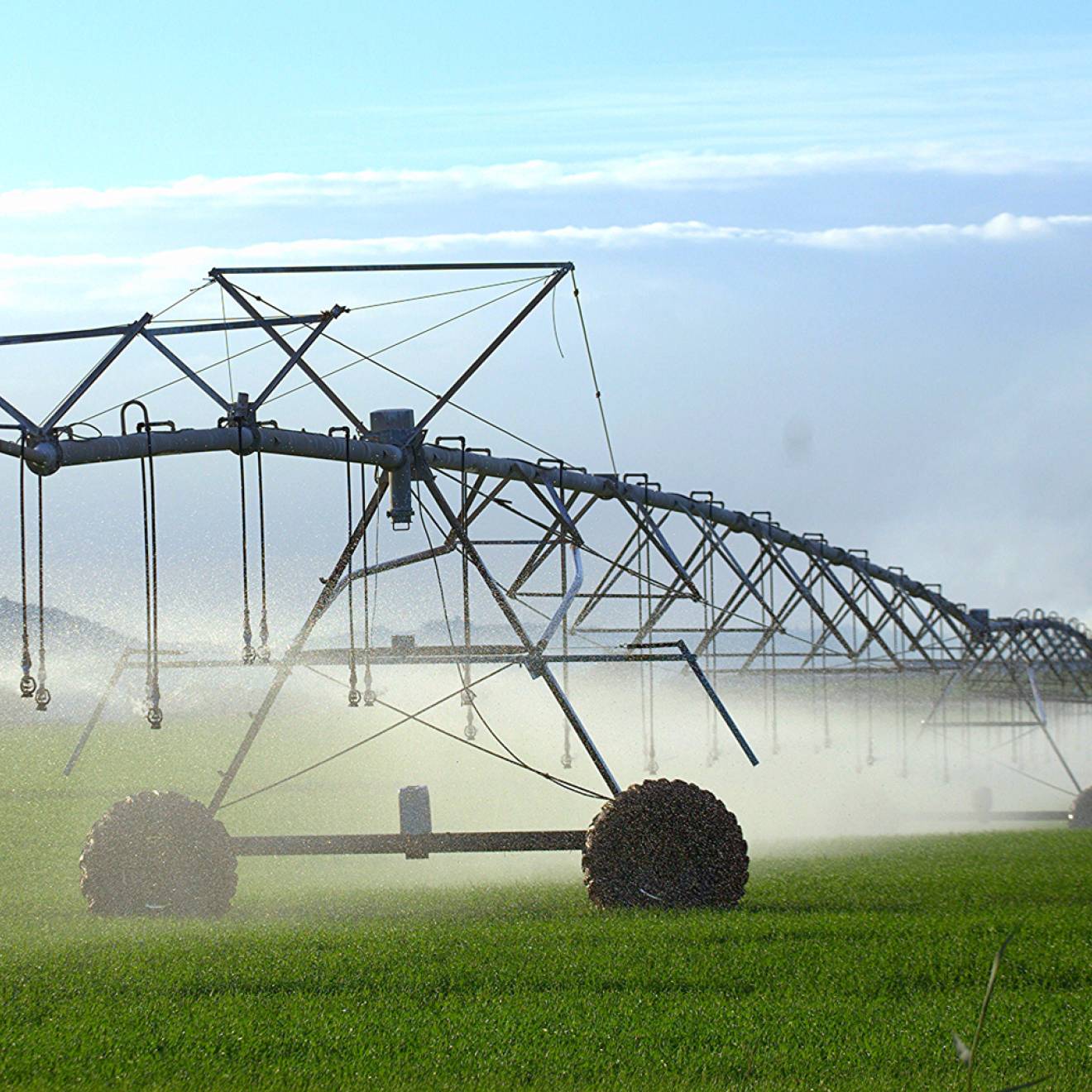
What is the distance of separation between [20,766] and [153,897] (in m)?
31.6

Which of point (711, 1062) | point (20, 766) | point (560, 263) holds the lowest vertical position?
point (711, 1062)

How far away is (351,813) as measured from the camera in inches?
1507

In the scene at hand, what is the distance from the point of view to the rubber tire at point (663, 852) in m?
19.4

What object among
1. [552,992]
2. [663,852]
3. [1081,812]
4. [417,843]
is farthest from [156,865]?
[1081,812]

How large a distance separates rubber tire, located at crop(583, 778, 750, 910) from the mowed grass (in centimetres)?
53

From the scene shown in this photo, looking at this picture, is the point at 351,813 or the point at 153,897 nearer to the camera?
the point at 153,897

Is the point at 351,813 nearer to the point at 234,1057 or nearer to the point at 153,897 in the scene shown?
the point at 153,897

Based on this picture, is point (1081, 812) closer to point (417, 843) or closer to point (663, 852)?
point (663, 852)

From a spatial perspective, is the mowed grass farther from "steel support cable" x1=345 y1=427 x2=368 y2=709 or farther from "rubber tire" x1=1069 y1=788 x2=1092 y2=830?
"rubber tire" x1=1069 y1=788 x2=1092 y2=830

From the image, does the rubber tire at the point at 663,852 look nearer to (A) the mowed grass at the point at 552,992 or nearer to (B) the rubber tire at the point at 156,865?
(A) the mowed grass at the point at 552,992

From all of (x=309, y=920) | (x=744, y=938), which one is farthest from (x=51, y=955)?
(x=744, y=938)

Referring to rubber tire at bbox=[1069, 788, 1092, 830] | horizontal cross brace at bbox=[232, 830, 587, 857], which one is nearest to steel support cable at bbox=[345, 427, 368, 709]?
horizontal cross brace at bbox=[232, 830, 587, 857]

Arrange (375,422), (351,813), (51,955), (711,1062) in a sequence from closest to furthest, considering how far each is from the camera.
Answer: (711,1062) < (51,955) < (375,422) < (351,813)

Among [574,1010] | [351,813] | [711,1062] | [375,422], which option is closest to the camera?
[711,1062]
